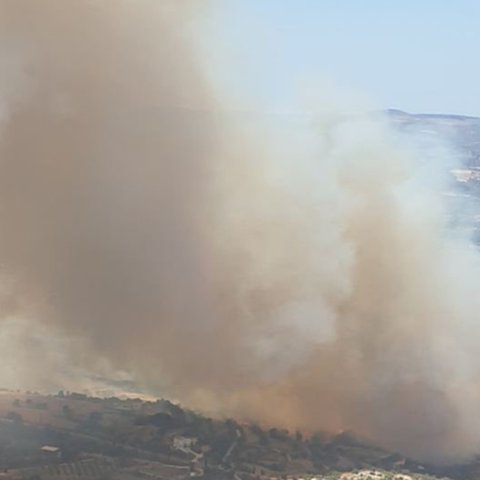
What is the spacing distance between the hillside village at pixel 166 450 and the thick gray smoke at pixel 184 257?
4.99 ft

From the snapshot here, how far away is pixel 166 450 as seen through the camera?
2758 cm

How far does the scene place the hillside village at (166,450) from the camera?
85.2 feet

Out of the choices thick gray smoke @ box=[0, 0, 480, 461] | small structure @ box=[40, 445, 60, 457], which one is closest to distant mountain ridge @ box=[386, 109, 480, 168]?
thick gray smoke @ box=[0, 0, 480, 461]

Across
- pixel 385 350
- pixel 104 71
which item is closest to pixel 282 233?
pixel 385 350

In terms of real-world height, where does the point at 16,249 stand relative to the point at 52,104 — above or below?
below

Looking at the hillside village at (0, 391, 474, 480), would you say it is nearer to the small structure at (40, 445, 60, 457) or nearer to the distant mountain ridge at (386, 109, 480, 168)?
the small structure at (40, 445, 60, 457)

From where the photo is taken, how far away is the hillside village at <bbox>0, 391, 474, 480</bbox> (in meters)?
26.0

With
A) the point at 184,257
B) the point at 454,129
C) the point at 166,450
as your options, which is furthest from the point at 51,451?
the point at 454,129

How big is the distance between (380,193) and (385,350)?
5.24m

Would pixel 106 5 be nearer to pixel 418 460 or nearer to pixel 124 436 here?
pixel 124 436

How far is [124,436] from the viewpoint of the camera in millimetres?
28203

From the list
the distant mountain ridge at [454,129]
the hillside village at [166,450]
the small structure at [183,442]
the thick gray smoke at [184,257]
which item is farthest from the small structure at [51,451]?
the distant mountain ridge at [454,129]

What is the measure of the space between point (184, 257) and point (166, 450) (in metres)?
6.40

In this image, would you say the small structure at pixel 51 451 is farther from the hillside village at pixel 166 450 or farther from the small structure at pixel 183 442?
the small structure at pixel 183 442
